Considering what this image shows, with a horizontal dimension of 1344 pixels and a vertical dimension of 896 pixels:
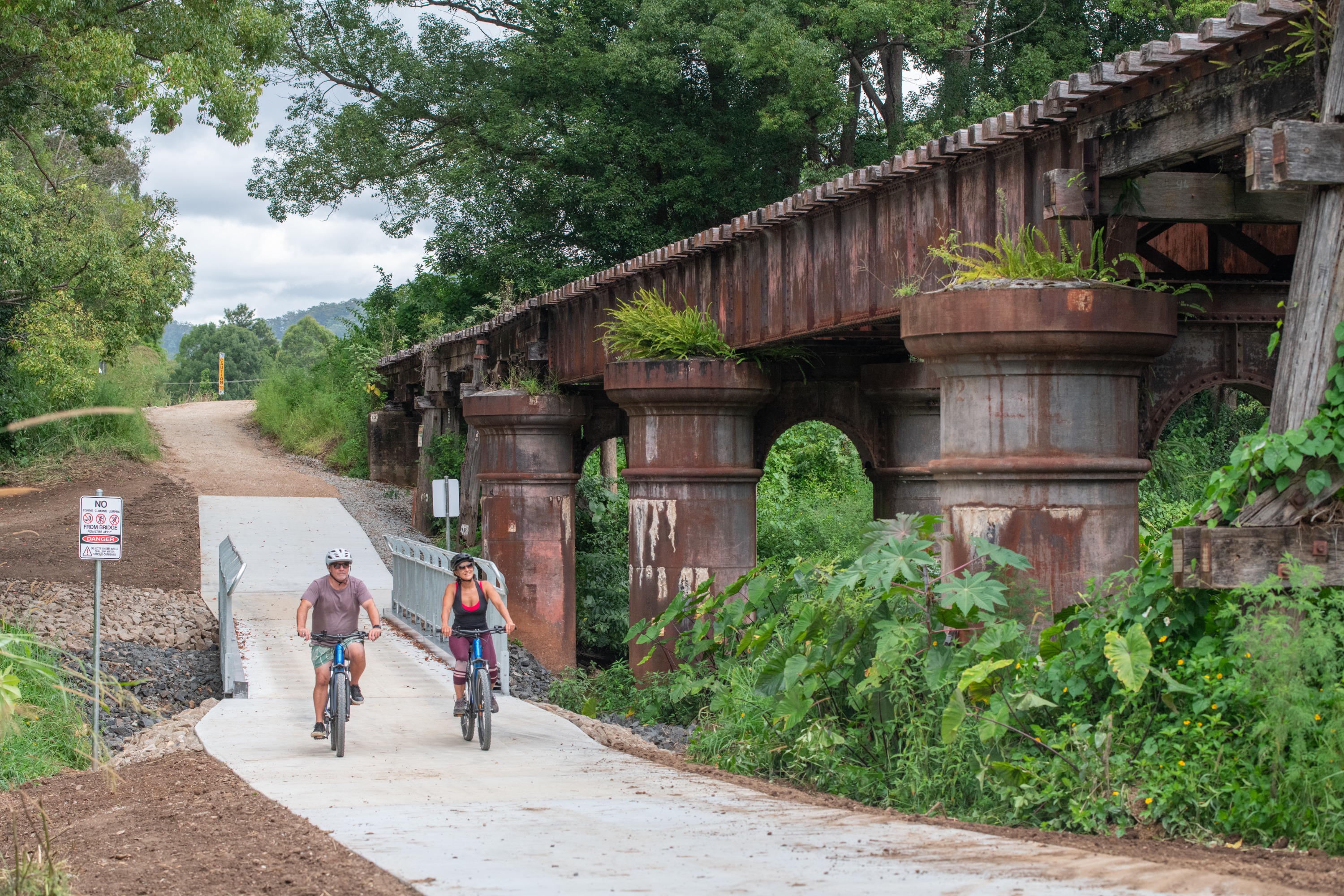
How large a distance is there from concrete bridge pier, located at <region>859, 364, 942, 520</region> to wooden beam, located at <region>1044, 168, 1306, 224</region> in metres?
7.36

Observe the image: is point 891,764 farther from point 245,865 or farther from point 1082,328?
point 245,865

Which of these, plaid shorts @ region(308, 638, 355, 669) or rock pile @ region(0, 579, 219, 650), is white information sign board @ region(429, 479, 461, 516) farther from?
plaid shorts @ region(308, 638, 355, 669)

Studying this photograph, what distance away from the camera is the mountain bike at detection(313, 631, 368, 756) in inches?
384

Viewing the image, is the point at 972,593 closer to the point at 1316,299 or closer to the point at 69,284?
the point at 1316,299

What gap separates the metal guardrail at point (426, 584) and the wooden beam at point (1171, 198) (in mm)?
7047

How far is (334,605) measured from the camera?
10.2m

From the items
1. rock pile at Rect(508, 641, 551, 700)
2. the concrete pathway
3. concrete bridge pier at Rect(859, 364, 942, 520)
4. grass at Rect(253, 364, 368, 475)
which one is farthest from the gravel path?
the concrete pathway

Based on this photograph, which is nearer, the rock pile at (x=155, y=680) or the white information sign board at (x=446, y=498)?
the rock pile at (x=155, y=680)

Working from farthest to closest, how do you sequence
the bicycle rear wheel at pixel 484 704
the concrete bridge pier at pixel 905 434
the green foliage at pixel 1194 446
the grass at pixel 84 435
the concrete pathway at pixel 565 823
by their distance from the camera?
1. the grass at pixel 84 435
2. the green foliage at pixel 1194 446
3. the concrete bridge pier at pixel 905 434
4. the bicycle rear wheel at pixel 484 704
5. the concrete pathway at pixel 565 823

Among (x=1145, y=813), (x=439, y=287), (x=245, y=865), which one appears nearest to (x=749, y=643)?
(x=1145, y=813)

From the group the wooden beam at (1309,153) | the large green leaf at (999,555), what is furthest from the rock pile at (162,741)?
the wooden beam at (1309,153)

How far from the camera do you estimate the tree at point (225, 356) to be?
9844 centimetres

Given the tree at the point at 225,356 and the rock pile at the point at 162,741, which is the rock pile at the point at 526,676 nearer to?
the rock pile at the point at 162,741

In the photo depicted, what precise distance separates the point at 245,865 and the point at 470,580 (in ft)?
15.9
